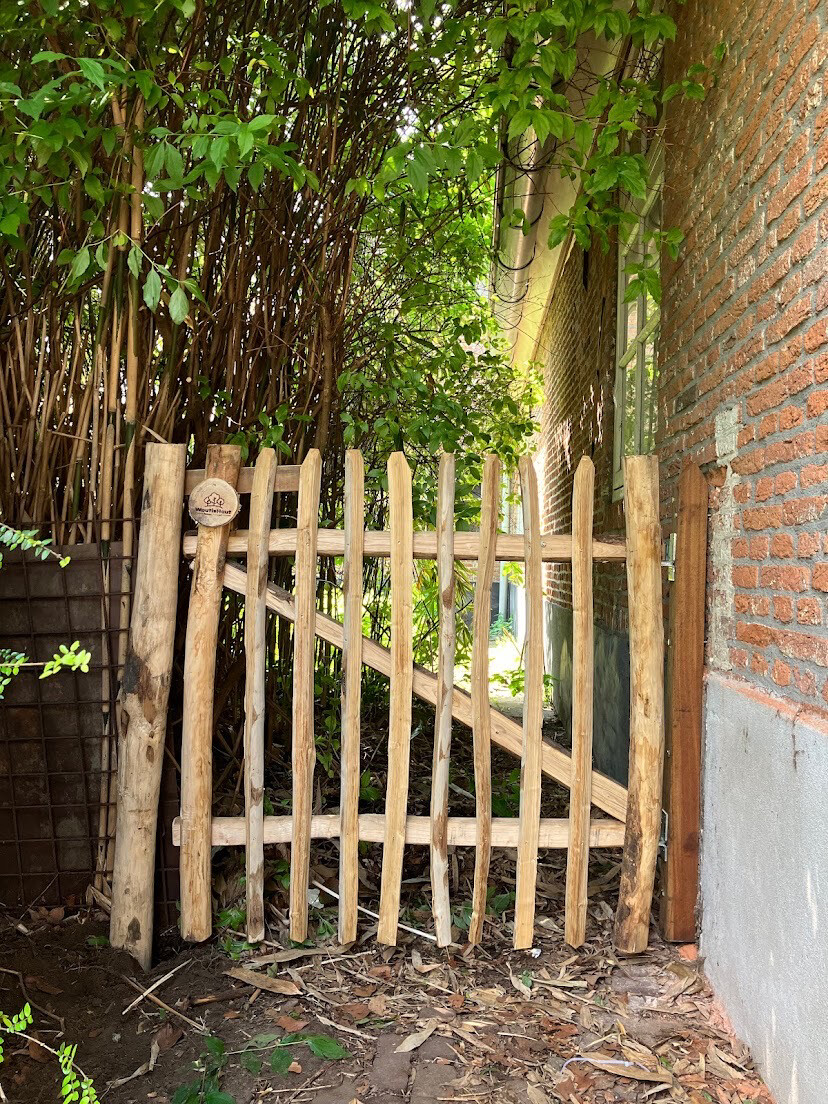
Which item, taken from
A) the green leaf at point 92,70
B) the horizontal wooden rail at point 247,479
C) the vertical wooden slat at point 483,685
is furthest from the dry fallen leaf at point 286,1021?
→ the green leaf at point 92,70

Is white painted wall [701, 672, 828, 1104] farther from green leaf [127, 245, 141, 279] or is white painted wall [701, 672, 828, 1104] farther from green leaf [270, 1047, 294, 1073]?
green leaf [127, 245, 141, 279]

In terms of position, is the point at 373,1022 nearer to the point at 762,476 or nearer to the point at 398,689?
the point at 398,689

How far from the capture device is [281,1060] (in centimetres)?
247

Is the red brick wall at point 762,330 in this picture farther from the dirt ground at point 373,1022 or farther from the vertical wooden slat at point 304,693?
the vertical wooden slat at point 304,693

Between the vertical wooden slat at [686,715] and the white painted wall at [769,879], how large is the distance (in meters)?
0.06

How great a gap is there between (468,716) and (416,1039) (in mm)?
1029

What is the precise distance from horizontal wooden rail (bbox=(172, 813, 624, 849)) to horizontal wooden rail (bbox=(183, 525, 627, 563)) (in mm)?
939

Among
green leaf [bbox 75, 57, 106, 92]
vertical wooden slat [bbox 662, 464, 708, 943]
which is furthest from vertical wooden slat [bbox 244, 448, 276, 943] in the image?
vertical wooden slat [bbox 662, 464, 708, 943]

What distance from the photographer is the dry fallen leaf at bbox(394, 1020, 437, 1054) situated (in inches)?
100

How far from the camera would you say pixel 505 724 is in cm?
306

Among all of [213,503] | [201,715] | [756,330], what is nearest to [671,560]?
[756,330]

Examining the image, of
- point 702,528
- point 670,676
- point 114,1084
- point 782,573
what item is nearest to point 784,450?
point 782,573

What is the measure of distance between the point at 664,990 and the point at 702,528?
157cm

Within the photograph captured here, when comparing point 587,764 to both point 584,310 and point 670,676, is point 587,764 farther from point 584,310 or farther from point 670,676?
point 584,310
